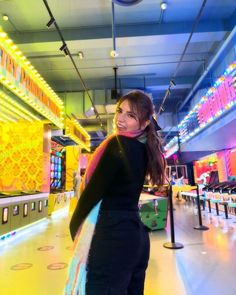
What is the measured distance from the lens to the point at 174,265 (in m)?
3.25

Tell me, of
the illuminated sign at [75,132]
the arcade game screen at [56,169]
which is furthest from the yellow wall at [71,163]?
the illuminated sign at [75,132]

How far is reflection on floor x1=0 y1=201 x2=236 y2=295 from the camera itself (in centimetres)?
257

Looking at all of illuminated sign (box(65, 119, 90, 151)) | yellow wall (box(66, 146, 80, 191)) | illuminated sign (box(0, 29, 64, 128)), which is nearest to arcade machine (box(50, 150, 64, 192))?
yellow wall (box(66, 146, 80, 191))

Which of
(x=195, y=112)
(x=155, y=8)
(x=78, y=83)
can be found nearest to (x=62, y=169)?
(x=78, y=83)

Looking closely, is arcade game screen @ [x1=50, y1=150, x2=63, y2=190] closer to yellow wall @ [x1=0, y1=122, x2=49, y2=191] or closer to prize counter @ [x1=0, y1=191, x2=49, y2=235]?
yellow wall @ [x1=0, y1=122, x2=49, y2=191]

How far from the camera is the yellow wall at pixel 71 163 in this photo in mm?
12242

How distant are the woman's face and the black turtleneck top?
0.09 metres

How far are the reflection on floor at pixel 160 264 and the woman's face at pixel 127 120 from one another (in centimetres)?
207

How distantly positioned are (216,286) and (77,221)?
239 centimetres

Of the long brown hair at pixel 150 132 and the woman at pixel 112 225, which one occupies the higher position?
the long brown hair at pixel 150 132

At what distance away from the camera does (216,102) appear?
6.18 m

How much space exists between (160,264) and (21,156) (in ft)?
18.1

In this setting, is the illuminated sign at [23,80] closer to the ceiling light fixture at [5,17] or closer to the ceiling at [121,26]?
the ceiling at [121,26]

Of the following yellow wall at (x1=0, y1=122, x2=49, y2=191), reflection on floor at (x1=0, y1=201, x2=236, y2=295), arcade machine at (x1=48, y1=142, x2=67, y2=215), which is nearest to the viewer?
reflection on floor at (x1=0, y1=201, x2=236, y2=295)
